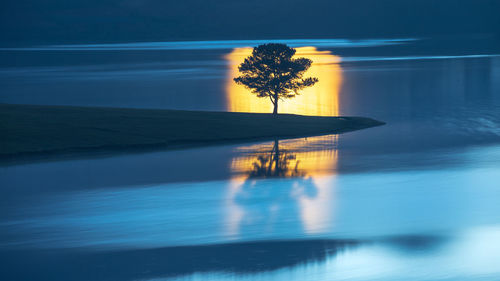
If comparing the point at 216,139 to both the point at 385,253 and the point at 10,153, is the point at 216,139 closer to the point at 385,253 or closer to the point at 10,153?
the point at 10,153

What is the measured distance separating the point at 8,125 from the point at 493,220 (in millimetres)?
45502

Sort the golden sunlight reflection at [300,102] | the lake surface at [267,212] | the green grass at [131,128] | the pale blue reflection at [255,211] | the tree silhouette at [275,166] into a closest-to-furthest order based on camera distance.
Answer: the lake surface at [267,212] < the pale blue reflection at [255,211] < the tree silhouette at [275,166] < the green grass at [131,128] < the golden sunlight reflection at [300,102]

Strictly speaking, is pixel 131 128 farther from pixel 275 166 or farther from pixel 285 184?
pixel 285 184

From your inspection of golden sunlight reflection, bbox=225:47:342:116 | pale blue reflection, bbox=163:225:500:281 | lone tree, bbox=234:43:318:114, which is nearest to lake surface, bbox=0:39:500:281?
pale blue reflection, bbox=163:225:500:281

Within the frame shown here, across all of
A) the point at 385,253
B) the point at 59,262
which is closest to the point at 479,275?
the point at 385,253

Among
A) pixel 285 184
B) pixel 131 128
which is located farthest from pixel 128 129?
pixel 285 184

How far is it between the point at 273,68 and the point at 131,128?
22.2 meters

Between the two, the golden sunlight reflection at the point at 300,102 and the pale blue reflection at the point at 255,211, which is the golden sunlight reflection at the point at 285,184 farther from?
the golden sunlight reflection at the point at 300,102

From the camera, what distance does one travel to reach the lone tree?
85000mm

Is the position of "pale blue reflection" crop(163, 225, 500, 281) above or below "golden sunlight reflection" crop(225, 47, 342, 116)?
below

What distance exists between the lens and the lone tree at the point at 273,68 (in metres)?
85.0

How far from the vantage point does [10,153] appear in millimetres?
58250

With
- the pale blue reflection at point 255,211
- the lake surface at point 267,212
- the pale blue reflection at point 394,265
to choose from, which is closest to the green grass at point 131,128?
the lake surface at point 267,212

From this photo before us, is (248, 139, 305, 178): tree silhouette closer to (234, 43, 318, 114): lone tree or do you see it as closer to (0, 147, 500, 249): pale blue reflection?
(0, 147, 500, 249): pale blue reflection
